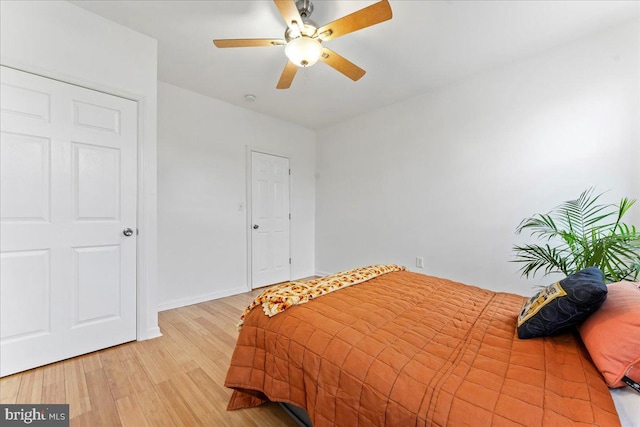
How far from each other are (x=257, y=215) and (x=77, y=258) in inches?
79.8

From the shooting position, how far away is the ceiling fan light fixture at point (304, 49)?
165 cm

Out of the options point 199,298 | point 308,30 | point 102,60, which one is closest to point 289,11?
point 308,30

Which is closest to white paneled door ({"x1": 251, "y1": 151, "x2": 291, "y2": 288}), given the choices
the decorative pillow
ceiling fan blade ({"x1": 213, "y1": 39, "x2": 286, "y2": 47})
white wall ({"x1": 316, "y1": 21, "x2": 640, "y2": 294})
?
white wall ({"x1": 316, "y1": 21, "x2": 640, "y2": 294})

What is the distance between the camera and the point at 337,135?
4195mm

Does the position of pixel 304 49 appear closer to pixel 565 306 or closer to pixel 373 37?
pixel 373 37

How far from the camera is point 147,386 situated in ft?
5.32

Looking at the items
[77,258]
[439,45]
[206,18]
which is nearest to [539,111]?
[439,45]

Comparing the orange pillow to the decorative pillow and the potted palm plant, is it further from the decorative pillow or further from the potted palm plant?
the potted palm plant

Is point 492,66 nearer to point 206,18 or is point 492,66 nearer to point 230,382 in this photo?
point 206,18

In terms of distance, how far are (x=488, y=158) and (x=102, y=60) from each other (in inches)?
141

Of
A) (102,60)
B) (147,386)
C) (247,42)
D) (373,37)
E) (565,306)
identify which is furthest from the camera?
(373,37)

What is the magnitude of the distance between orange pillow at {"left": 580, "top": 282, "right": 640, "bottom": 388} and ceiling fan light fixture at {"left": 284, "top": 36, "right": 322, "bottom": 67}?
1.92 metres

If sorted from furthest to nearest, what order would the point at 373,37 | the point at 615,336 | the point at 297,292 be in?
the point at 373,37 < the point at 297,292 < the point at 615,336

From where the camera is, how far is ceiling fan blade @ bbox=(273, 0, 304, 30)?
146cm
